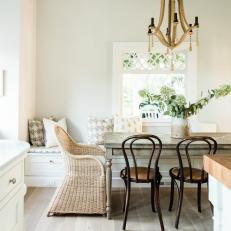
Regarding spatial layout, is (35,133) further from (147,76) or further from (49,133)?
(147,76)

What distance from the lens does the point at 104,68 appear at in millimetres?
4957

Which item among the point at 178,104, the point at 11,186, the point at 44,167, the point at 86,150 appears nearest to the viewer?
the point at 11,186

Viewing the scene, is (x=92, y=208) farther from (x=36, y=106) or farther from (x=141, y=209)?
(x=36, y=106)

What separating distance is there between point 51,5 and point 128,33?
4.61 ft

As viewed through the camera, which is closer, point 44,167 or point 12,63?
point 12,63

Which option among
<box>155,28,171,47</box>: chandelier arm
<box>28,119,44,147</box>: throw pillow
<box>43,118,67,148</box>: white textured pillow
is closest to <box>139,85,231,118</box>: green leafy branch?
<box>155,28,171,47</box>: chandelier arm

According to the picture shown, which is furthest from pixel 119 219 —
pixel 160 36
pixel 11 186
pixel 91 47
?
pixel 91 47

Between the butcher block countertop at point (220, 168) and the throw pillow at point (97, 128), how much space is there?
12.4 feet

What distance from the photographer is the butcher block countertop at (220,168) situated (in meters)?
0.79

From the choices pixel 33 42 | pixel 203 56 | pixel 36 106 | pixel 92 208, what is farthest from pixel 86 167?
pixel 203 56

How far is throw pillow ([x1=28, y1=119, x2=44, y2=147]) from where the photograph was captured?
4.54 m

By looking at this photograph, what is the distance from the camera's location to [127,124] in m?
4.72

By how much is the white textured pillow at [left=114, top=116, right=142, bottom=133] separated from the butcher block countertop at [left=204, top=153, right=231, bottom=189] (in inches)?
146

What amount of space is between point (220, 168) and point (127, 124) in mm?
3877
